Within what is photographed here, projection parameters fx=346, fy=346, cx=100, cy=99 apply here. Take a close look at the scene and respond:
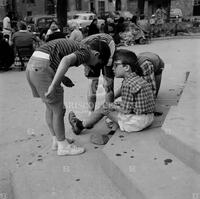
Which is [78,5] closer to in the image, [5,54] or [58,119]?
[5,54]

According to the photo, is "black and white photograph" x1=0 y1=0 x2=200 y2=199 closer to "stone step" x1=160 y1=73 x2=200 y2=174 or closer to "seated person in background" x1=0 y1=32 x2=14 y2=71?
"stone step" x1=160 y1=73 x2=200 y2=174

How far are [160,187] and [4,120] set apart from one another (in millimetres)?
3075

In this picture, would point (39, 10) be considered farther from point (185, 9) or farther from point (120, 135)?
point (120, 135)

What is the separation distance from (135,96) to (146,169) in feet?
2.95

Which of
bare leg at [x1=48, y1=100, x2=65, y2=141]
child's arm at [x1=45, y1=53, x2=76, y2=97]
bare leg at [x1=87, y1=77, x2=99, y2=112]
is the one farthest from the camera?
bare leg at [x1=87, y1=77, x2=99, y2=112]

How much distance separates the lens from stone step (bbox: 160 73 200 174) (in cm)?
292

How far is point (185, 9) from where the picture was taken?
33000 mm

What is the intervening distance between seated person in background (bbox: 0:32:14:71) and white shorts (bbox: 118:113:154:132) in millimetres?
6241

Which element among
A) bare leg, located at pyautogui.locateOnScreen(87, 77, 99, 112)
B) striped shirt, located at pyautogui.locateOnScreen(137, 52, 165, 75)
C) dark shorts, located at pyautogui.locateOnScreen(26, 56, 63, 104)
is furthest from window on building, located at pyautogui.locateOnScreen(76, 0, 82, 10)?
dark shorts, located at pyautogui.locateOnScreen(26, 56, 63, 104)

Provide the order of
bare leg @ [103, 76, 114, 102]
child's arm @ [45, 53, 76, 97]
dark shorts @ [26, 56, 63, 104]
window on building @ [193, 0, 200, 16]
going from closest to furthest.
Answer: child's arm @ [45, 53, 76, 97]
dark shorts @ [26, 56, 63, 104]
bare leg @ [103, 76, 114, 102]
window on building @ [193, 0, 200, 16]

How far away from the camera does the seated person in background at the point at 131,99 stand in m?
3.58

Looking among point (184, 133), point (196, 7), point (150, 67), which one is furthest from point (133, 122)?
point (196, 7)

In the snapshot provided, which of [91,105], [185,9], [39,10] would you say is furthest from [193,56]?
[39,10]

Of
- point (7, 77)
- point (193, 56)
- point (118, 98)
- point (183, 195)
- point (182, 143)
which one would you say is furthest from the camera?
point (193, 56)
